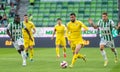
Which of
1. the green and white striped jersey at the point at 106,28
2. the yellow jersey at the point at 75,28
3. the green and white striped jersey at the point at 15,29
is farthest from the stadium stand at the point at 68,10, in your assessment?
the yellow jersey at the point at 75,28

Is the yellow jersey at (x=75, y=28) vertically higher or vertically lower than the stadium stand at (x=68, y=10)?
higher

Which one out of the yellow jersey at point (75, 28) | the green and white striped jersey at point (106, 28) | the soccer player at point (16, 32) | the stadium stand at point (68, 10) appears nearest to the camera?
the yellow jersey at point (75, 28)

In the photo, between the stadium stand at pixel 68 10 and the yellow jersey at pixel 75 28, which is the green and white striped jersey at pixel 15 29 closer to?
the yellow jersey at pixel 75 28

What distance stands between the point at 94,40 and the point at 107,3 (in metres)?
8.07

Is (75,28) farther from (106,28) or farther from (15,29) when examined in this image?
(15,29)

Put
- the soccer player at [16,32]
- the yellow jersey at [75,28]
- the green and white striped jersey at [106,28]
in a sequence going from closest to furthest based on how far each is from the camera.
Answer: the yellow jersey at [75,28] → the soccer player at [16,32] → the green and white striped jersey at [106,28]

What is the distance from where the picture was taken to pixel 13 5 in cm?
4631

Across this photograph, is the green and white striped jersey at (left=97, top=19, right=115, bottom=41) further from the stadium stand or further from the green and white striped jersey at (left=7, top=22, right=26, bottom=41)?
the stadium stand

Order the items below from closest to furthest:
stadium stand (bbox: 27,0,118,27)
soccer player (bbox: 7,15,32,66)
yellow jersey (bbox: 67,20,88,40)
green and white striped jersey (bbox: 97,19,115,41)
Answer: yellow jersey (bbox: 67,20,88,40), soccer player (bbox: 7,15,32,66), green and white striped jersey (bbox: 97,19,115,41), stadium stand (bbox: 27,0,118,27)

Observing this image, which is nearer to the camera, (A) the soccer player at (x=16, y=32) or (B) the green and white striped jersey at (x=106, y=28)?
(A) the soccer player at (x=16, y=32)

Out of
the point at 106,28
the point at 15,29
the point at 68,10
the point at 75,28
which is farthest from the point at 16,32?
the point at 68,10

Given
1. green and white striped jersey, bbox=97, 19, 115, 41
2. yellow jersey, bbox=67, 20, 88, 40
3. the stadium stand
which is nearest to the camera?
yellow jersey, bbox=67, 20, 88, 40

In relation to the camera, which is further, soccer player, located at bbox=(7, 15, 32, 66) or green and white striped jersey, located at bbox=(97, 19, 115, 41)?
green and white striped jersey, located at bbox=(97, 19, 115, 41)

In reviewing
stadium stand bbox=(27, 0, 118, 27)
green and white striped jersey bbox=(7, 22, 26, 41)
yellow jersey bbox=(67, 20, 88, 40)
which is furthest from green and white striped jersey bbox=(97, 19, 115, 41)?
stadium stand bbox=(27, 0, 118, 27)
